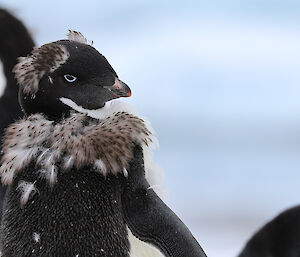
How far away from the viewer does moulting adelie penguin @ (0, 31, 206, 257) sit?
2.76ft

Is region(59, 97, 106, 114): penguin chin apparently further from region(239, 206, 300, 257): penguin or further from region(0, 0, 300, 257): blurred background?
region(0, 0, 300, 257): blurred background

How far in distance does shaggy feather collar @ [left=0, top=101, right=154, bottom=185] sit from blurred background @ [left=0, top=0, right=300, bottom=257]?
1049 millimetres

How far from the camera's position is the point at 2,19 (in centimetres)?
182

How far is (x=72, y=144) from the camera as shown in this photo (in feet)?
2.80

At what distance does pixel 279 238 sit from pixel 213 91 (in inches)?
92.3

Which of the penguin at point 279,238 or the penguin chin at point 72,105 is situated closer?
the penguin chin at point 72,105

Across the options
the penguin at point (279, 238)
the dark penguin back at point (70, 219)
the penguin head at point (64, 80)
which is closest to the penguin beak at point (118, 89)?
the penguin head at point (64, 80)

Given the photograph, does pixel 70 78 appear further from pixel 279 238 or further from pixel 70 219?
pixel 279 238

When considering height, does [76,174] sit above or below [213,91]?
above

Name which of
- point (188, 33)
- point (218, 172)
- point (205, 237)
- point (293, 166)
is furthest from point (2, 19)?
point (188, 33)

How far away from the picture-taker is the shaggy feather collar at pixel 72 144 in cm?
85

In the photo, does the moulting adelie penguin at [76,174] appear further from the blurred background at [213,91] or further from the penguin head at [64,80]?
the blurred background at [213,91]

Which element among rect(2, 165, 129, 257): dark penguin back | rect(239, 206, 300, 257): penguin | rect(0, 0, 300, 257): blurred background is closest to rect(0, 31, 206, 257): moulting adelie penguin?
rect(2, 165, 129, 257): dark penguin back

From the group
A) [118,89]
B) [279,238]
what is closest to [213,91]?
[279,238]
